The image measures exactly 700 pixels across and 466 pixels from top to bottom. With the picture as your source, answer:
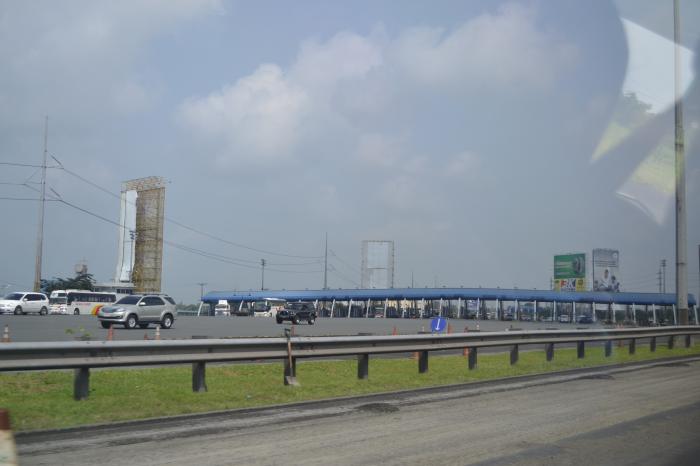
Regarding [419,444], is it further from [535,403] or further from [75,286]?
[75,286]

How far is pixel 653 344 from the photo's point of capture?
1026 inches

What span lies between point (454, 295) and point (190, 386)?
7571 cm

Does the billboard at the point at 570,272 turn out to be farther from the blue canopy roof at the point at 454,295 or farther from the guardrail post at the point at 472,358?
the guardrail post at the point at 472,358

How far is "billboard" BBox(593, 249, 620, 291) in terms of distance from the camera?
74.1m

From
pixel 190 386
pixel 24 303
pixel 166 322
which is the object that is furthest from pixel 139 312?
pixel 190 386

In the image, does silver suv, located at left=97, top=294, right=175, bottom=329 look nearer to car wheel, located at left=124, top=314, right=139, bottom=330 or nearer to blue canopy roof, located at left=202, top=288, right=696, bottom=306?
car wheel, located at left=124, top=314, right=139, bottom=330

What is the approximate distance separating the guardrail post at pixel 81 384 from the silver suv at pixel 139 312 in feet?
85.6

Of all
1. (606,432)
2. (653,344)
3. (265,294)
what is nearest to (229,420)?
(606,432)

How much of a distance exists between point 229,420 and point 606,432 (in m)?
5.33

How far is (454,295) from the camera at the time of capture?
8662cm

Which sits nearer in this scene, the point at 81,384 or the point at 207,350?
the point at 81,384

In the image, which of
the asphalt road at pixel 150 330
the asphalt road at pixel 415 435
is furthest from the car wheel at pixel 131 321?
the asphalt road at pixel 415 435

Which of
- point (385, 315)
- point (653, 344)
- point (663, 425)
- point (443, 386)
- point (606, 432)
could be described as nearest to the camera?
point (606, 432)

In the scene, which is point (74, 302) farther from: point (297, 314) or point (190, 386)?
point (190, 386)
